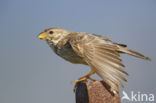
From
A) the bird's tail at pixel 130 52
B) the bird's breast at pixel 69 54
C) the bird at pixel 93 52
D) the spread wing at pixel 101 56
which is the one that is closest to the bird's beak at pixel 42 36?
the bird at pixel 93 52

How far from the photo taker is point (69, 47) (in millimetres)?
5887

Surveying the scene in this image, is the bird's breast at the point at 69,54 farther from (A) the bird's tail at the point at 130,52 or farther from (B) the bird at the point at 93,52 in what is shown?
(A) the bird's tail at the point at 130,52

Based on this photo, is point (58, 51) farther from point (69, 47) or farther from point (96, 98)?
point (96, 98)

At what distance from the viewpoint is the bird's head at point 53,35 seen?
6.53m

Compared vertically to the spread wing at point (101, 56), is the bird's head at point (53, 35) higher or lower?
higher

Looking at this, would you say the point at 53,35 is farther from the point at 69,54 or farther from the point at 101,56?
the point at 101,56

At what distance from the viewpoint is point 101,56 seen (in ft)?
17.0

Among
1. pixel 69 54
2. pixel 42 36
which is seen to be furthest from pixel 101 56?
pixel 42 36

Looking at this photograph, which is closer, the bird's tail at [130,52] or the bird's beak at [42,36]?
the bird's tail at [130,52]

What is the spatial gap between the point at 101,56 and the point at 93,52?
23 centimetres

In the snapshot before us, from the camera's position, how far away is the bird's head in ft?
21.4

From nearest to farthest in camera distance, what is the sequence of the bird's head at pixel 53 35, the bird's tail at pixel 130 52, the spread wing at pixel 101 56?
the spread wing at pixel 101 56 < the bird's tail at pixel 130 52 < the bird's head at pixel 53 35

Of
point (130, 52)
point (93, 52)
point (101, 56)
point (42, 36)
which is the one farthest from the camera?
point (42, 36)

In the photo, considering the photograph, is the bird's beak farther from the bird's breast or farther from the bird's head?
the bird's breast
